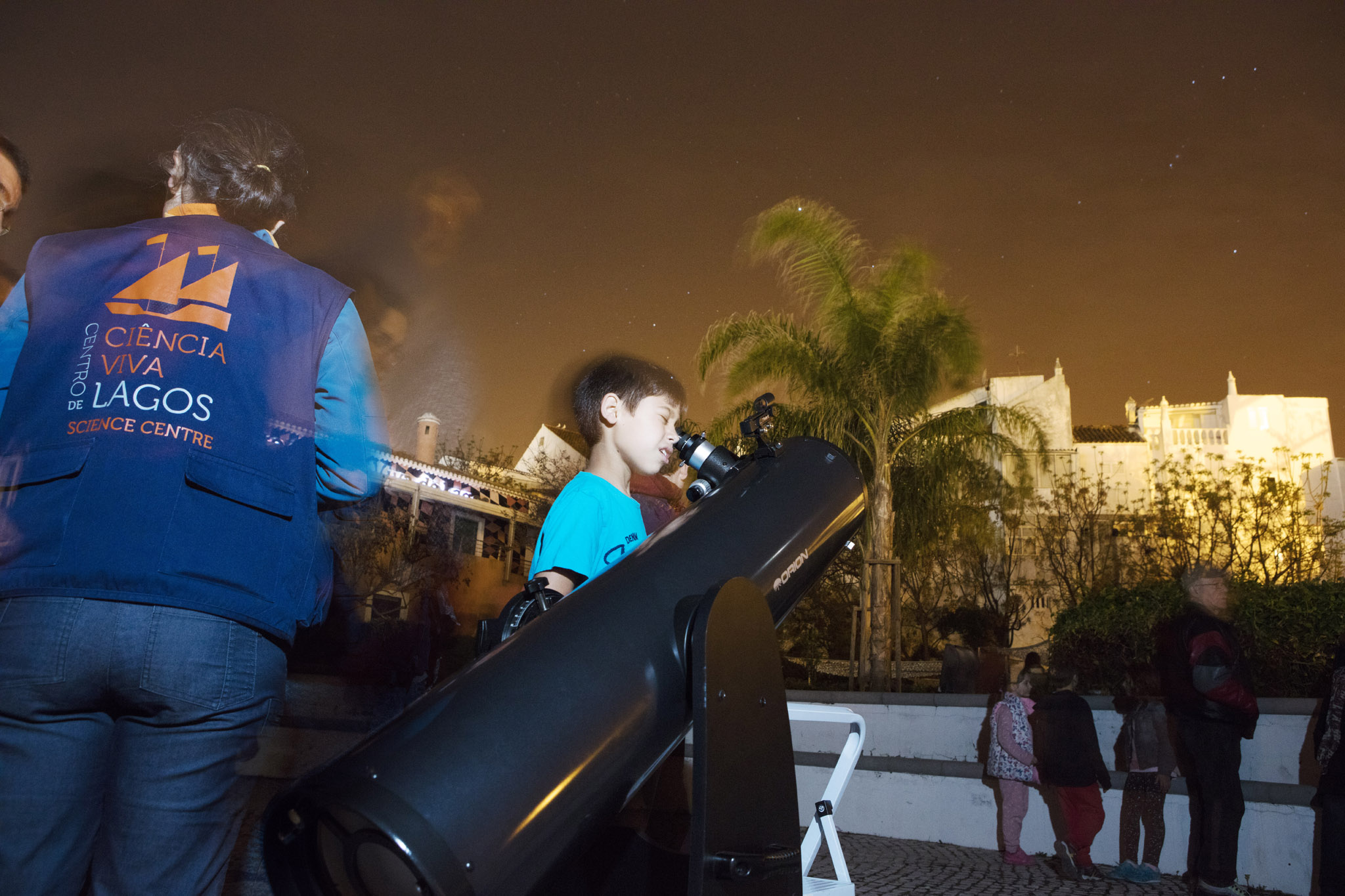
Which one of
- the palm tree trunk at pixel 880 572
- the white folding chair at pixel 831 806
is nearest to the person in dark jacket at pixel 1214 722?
the white folding chair at pixel 831 806

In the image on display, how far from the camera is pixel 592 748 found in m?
1.20

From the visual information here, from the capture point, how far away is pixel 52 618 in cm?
111

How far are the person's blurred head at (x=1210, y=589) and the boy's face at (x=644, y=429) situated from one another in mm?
3612

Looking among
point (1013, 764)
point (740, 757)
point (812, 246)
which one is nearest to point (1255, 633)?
point (1013, 764)

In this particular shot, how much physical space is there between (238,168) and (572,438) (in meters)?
1.09

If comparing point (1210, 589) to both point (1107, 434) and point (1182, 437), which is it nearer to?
point (1182, 437)

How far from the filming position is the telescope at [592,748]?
1.02 m

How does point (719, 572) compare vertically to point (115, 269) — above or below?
below

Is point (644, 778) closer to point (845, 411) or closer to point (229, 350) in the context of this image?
point (229, 350)

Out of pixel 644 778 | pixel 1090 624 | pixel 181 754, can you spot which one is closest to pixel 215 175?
pixel 181 754

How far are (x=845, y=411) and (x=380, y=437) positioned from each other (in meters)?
9.16

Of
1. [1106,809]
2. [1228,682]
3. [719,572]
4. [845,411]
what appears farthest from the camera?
[845,411]

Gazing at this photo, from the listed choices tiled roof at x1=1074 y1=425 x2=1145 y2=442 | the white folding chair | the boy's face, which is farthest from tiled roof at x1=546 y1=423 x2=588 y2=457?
tiled roof at x1=1074 y1=425 x2=1145 y2=442

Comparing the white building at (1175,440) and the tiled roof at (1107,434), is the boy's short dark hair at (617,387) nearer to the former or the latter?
the white building at (1175,440)
